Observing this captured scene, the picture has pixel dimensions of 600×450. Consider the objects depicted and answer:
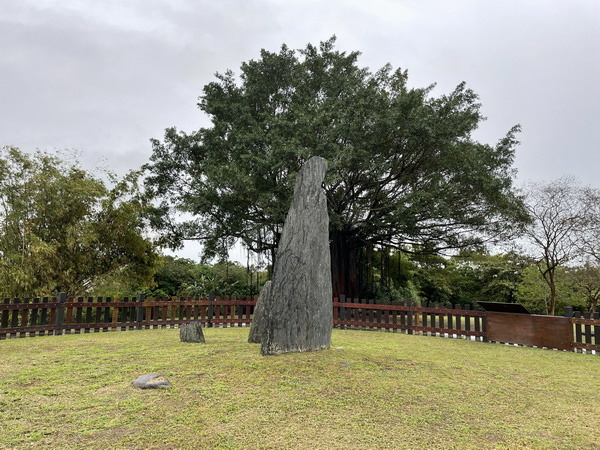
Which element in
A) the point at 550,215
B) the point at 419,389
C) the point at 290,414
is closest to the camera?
the point at 290,414

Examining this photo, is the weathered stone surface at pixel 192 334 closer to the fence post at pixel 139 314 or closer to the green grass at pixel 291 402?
the green grass at pixel 291 402

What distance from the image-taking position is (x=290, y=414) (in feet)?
10.6

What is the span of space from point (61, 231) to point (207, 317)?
577 centimetres

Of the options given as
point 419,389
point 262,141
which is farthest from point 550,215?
point 419,389

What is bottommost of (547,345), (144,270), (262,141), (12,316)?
(547,345)

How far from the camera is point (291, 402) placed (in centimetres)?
352

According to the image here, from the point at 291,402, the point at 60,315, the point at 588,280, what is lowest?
the point at 291,402

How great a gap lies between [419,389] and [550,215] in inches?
625

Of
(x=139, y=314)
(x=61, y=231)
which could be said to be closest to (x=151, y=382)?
(x=139, y=314)

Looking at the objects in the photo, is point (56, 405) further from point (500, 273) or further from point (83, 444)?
point (500, 273)

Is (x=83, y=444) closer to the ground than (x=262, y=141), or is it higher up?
closer to the ground

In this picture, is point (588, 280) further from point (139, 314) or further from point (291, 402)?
point (291, 402)

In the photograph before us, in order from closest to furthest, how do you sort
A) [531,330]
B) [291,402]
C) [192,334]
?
[291,402]
[192,334]
[531,330]

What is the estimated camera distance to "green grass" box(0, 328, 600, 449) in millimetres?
2809
